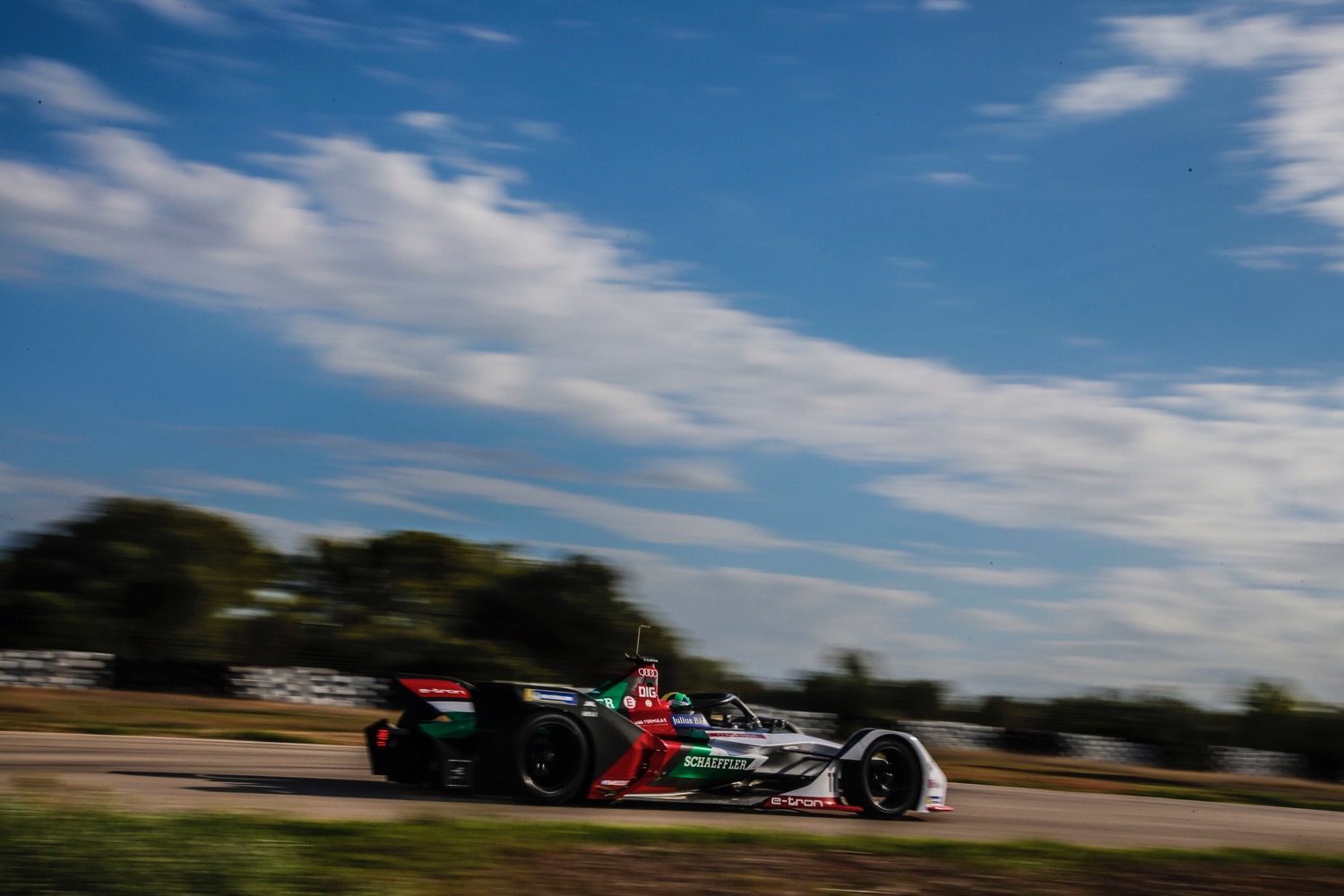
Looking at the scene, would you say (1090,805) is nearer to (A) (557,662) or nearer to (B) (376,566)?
(A) (557,662)

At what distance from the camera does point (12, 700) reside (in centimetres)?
2134

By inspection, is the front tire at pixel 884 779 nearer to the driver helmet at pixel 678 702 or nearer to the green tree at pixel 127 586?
the driver helmet at pixel 678 702

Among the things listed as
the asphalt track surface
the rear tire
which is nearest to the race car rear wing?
the rear tire

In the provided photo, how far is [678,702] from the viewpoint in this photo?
1162 cm

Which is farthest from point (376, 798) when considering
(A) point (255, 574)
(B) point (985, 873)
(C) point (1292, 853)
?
(A) point (255, 574)

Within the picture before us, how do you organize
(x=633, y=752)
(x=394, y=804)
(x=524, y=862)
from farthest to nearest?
(x=633, y=752), (x=394, y=804), (x=524, y=862)

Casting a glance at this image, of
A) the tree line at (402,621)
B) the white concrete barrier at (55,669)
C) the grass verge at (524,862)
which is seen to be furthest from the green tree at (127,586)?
the grass verge at (524,862)

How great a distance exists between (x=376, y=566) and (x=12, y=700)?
72.2ft

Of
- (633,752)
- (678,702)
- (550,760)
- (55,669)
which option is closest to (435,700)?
(550,760)

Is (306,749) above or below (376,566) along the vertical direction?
below

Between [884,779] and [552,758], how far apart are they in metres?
3.59

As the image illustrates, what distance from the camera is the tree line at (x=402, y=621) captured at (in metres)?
35.8

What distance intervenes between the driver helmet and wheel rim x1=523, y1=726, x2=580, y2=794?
1232 mm

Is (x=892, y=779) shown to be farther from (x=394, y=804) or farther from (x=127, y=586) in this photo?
(x=127, y=586)
